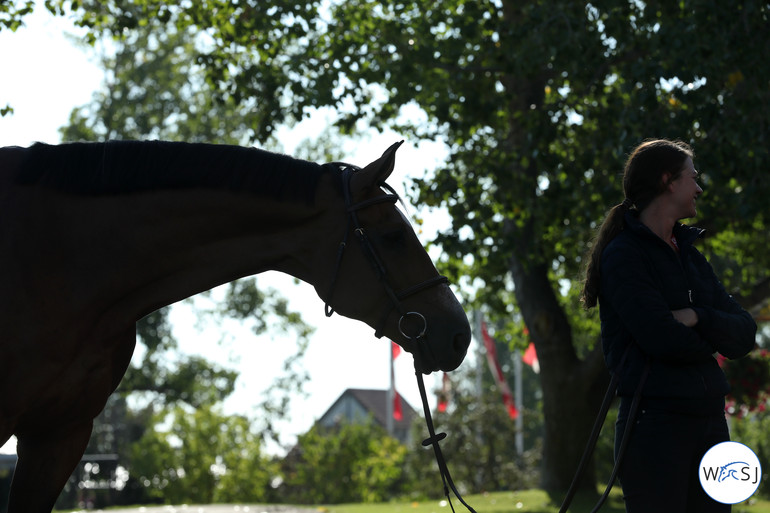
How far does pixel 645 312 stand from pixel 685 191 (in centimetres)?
56

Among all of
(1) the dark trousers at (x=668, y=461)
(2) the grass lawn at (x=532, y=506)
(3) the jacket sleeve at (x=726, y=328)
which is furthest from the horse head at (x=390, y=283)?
(2) the grass lawn at (x=532, y=506)

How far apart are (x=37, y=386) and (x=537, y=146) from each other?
10035 millimetres

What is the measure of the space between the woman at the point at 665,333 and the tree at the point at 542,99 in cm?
722

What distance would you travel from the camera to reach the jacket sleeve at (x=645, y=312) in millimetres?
3160

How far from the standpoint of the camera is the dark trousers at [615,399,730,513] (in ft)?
10.4

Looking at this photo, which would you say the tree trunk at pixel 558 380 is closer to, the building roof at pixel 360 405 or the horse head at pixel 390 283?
the horse head at pixel 390 283

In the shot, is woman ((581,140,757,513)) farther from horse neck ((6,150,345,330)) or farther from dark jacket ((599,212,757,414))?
horse neck ((6,150,345,330))

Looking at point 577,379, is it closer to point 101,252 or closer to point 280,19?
point 280,19

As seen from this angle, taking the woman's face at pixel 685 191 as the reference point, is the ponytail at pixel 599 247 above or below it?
below

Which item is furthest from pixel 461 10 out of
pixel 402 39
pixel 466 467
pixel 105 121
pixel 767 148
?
pixel 105 121

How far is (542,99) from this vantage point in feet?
47.1

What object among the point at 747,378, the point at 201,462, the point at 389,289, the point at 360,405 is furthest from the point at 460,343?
the point at 360,405

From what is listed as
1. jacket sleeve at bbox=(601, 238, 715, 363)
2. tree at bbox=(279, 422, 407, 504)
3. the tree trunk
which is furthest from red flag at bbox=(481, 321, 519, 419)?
jacket sleeve at bbox=(601, 238, 715, 363)

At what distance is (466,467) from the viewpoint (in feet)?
74.9
